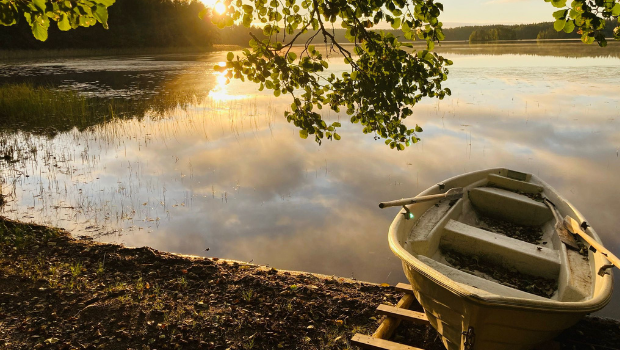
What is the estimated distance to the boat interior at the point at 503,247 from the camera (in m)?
3.81

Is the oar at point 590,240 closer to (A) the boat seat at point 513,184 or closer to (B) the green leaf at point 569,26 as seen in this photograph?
(A) the boat seat at point 513,184

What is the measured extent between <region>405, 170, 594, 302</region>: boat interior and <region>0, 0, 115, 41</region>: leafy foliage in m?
3.12

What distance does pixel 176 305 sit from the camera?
4703 millimetres

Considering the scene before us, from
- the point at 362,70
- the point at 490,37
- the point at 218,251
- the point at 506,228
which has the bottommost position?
the point at 218,251

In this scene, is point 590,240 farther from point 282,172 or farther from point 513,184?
point 282,172

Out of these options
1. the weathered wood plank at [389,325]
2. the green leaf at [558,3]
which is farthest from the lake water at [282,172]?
the green leaf at [558,3]

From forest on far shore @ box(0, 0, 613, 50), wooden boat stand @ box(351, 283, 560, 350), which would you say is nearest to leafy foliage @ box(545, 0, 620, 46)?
wooden boat stand @ box(351, 283, 560, 350)

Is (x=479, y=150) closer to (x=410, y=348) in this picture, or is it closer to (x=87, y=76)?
(x=410, y=348)

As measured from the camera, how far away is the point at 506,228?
5801 mm

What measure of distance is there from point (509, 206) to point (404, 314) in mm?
2733

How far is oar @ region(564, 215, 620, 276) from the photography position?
3525 millimetres

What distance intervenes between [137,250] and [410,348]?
4.12 metres

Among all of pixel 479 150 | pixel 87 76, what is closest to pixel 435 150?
pixel 479 150

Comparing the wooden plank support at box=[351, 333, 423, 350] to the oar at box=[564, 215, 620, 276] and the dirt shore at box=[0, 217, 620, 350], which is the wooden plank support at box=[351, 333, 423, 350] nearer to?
the dirt shore at box=[0, 217, 620, 350]
